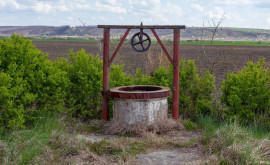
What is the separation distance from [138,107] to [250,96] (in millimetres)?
2547

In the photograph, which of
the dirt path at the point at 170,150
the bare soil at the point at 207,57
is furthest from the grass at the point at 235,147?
the bare soil at the point at 207,57

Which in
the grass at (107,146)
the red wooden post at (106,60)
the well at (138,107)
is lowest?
the grass at (107,146)

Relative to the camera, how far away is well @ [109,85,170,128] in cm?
692

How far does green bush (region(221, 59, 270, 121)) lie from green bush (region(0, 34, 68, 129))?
3718mm

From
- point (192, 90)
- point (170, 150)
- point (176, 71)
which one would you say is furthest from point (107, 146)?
point (192, 90)

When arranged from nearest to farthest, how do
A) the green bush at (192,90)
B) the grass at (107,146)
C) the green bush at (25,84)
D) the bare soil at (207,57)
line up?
the grass at (107,146)
the green bush at (25,84)
the green bush at (192,90)
the bare soil at (207,57)

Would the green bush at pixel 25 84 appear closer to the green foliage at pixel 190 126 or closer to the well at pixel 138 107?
the well at pixel 138 107

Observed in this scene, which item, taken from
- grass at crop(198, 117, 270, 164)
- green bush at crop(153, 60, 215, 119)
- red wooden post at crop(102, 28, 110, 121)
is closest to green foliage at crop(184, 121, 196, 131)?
green bush at crop(153, 60, 215, 119)

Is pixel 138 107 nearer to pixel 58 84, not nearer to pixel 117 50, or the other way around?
pixel 117 50

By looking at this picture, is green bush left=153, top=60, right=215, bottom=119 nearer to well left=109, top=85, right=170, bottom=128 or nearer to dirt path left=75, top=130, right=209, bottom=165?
dirt path left=75, top=130, right=209, bottom=165

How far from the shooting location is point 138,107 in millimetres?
6965

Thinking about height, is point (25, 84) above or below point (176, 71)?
below

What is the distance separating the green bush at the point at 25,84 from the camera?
6.44m

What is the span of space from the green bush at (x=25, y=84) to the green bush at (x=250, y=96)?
3718 mm
